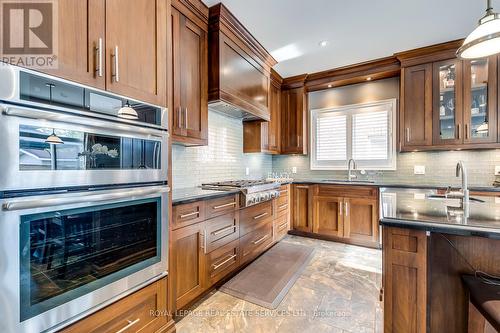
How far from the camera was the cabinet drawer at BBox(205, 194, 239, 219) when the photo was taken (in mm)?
2084

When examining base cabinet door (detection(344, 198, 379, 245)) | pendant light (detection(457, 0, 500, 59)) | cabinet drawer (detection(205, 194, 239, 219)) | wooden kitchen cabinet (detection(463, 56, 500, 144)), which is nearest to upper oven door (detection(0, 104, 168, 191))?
cabinet drawer (detection(205, 194, 239, 219))

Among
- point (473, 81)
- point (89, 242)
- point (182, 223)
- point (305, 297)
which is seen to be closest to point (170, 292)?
point (182, 223)

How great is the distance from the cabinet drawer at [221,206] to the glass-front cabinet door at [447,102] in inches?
118

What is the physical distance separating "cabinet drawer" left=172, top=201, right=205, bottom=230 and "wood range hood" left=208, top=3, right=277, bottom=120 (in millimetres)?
1183

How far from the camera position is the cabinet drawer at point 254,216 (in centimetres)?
262

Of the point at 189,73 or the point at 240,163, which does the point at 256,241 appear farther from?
the point at 189,73

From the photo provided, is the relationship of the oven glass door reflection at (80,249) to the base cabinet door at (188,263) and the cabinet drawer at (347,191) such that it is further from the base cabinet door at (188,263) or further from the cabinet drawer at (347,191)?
the cabinet drawer at (347,191)

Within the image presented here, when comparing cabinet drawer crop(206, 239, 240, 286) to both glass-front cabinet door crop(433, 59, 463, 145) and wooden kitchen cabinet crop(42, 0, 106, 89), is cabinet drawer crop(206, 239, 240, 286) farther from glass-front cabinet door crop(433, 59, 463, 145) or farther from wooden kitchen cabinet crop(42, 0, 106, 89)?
glass-front cabinet door crop(433, 59, 463, 145)

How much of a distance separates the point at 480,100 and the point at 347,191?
2.08m

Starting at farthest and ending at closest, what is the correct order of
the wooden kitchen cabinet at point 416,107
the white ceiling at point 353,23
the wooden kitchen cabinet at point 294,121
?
the wooden kitchen cabinet at point 294,121 → the wooden kitchen cabinet at point 416,107 → the white ceiling at point 353,23

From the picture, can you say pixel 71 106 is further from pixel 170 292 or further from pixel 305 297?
pixel 305 297

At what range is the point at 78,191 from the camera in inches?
42.8

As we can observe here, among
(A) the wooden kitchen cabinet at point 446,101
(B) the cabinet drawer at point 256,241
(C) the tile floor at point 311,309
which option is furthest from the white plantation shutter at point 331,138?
(C) the tile floor at point 311,309

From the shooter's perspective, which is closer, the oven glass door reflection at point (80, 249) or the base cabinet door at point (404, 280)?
the oven glass door reflection at point (80, 249)
